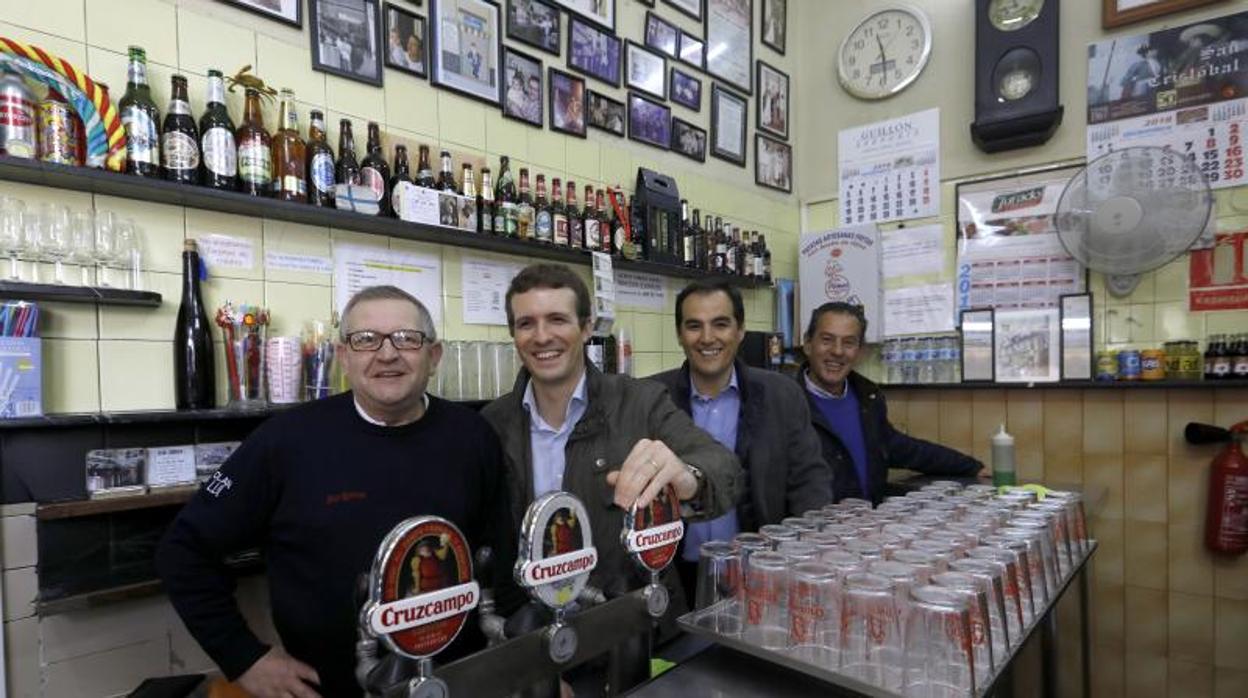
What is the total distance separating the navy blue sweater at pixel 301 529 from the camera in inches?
54.6

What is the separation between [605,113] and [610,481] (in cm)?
247

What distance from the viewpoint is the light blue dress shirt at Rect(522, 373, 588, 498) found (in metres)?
1.69

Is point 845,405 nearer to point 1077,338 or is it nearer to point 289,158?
point 1077,338

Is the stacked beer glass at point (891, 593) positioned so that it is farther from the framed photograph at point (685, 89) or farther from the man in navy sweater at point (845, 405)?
the framed photograph at point (685, 89)

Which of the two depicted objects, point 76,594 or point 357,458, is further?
point 76,594

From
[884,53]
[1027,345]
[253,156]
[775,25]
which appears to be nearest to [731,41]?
[775,25]

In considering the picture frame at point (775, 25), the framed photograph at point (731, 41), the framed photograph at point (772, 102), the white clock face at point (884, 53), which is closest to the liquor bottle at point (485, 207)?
the framed photograph at point (731, 41)

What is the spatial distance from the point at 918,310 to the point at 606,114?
215 cm

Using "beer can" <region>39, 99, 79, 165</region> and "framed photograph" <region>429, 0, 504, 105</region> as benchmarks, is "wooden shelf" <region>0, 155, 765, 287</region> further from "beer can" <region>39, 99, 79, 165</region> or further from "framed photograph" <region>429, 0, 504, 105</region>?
"framed photograph" <region>429, 0, 504, 105</region>

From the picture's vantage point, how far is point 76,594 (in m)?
1.57

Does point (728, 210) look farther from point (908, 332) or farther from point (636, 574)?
point (636, 574)

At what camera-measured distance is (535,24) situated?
279 centimetres

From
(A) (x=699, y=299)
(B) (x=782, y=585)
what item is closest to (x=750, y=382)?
(A) (x=699, y=299)

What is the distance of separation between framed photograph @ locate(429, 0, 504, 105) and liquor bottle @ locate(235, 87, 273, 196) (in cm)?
75
